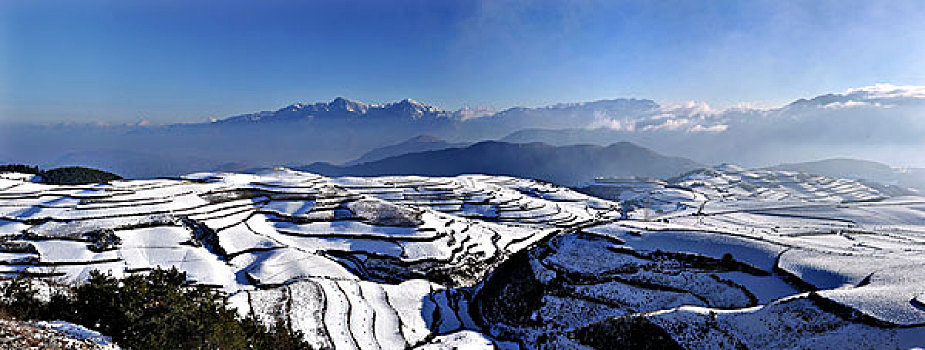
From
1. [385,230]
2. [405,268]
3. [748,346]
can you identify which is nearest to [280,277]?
[405,268]

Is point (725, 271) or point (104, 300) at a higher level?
point (104, 300)

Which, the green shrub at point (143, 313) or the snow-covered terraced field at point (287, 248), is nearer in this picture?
the green shrub at point (143, 313)

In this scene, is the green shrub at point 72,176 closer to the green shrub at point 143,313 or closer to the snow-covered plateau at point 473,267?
the snow-covered plateau at point 473,267

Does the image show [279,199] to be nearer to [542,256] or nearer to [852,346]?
→ [542,256]

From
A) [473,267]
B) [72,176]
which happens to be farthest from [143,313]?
[72,176]

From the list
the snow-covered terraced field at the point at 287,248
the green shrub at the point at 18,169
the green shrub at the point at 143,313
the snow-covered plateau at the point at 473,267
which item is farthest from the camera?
the green shrub at the point at 18,169

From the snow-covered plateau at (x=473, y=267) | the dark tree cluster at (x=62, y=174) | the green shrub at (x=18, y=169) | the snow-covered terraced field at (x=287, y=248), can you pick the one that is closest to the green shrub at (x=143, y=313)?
the snow-covered terraced field at (x=287, y=248)

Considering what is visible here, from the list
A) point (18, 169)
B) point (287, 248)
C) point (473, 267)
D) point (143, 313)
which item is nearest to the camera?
point (143, 313)

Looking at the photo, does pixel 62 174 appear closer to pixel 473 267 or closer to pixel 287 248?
pixel 287 248
